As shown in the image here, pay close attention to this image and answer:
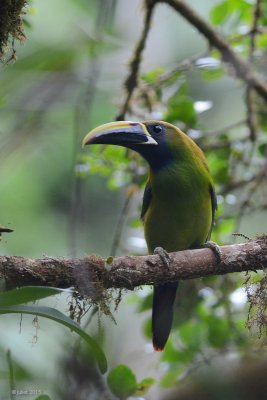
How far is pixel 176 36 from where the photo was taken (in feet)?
23.9

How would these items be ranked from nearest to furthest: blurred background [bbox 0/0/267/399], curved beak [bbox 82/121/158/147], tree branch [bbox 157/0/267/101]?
blurred background [bbox 0/0/267/399] → curved beak [bbox 82/121/158/147] → tree branch [bbox 157/0/267/101]

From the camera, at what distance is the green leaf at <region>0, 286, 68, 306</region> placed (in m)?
2.13

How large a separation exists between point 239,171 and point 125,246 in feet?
3.52

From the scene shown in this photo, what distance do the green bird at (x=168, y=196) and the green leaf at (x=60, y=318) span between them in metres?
1.56

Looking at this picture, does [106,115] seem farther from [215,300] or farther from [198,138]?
[215,300]

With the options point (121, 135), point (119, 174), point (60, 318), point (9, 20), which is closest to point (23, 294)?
point (60, 318)

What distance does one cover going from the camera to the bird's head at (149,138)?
3684 millimetres

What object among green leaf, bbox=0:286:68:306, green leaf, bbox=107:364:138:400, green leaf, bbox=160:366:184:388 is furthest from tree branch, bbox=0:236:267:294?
green leaf, bbox=160:366:184:388

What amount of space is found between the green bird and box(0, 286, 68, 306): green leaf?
4.97 feet

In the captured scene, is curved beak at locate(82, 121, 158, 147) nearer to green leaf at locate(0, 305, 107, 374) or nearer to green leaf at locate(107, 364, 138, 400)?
green leaf at locate(107, 364, 138, 400)

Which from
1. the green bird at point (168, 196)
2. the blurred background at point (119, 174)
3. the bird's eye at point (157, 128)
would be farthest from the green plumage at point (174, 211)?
the blurred background at point (119, 174)

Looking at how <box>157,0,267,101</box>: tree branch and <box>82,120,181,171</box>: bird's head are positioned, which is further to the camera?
<box>157,0,267,101</box>: tree branch

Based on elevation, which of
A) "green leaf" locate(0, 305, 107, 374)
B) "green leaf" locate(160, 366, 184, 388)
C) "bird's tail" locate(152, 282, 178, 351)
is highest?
"green leaf" locate(0, 305, 107, 374)

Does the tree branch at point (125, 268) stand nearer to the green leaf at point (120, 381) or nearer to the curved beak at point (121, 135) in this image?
the green leaf at point (120, 381)
